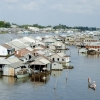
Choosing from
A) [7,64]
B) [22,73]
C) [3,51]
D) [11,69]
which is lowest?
[22,73]

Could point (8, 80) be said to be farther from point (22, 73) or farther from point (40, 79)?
point (40, 79)

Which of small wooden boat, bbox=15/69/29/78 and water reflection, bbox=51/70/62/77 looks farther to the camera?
water reflection, bbox=51/70/62/77

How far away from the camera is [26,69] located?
54.4 feet

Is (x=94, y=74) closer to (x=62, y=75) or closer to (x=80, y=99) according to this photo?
(x=62, y=75)

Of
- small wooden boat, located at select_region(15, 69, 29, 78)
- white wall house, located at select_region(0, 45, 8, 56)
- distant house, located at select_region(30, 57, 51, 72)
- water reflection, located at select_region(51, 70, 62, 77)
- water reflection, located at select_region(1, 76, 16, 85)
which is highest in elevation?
white wall house, located at select_region(0, 45, 8, 56)

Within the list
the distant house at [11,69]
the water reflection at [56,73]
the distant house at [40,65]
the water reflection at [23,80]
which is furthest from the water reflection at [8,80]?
the water reflection at [56,73]

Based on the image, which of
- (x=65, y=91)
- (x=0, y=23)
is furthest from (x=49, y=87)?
(x=0, y=23)

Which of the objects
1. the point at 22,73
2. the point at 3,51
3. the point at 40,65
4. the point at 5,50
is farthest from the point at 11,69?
the point at 5,50

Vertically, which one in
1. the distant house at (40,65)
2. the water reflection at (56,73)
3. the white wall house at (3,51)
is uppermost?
the white wall house at (3,51)

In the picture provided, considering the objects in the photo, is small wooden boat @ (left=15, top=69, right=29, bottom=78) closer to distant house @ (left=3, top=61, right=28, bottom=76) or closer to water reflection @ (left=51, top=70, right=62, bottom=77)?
distant house @ (left=3, top=61, right=28, bottom=76)

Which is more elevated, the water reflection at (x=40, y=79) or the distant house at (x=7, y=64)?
the distant house at (x=7, y=64)

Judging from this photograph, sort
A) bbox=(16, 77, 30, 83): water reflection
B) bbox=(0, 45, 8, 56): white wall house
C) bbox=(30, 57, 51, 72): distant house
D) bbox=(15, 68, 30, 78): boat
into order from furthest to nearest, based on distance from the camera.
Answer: bbox=(0, 45, 8, 56): white wall house, bbox=(30, 57, 51, 72): distant house, bbox=(15, 68, 30, 78): boat, bbox=(16, 77, 30, 83): water reflection

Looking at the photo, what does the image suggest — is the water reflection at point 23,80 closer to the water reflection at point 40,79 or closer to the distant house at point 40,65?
the water reflection at point 40,79


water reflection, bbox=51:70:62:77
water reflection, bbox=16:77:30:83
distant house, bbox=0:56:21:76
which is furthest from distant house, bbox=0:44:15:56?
water reflection, bbox=16:77:30:83
